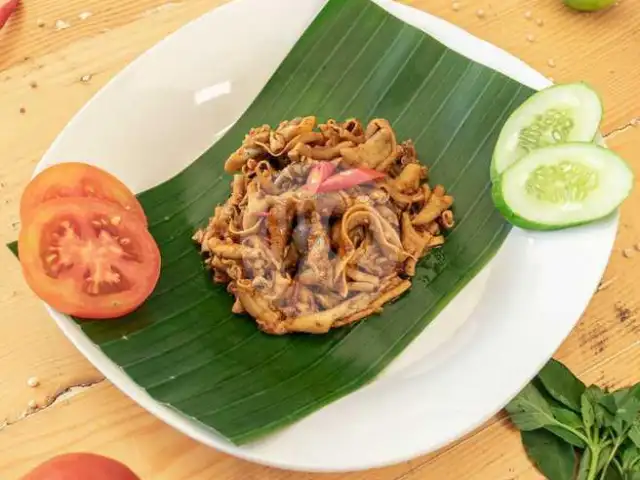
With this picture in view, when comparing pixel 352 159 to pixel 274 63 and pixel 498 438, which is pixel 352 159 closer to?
pixel 274 63

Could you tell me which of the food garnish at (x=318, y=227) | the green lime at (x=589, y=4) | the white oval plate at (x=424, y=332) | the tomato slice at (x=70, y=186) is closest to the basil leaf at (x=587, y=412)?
the white oval plate at (x=424, y=332)

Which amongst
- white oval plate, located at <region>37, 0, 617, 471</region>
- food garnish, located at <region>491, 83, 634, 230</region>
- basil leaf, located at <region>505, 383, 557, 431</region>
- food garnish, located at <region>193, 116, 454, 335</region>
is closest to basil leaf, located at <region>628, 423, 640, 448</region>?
basil leaf, located at <region>505, 383, 557, 431</region>

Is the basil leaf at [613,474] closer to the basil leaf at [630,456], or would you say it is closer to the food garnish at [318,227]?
the basil leaf at [630,456]

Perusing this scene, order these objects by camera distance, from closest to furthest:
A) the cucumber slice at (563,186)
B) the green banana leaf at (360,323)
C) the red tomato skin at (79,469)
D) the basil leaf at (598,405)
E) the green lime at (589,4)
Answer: the red tomato skin at (79,469) < the green banana leaf at (360,323) < the basil leaf at (598,405) < the cucumber slice at (563,186) < the green lime at (589,4)

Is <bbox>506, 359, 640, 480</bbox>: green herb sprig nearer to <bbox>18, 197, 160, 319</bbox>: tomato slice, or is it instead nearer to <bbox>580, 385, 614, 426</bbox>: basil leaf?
<bbox>580, 385, 614, 426</bbox>: basil leaf

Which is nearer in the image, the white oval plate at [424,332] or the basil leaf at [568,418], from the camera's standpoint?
the white oval plate at [424,332]

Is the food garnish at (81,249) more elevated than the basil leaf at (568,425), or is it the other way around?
the basil leaf at (568,425)

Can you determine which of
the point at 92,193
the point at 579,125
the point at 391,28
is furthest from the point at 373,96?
the point at 92,193
